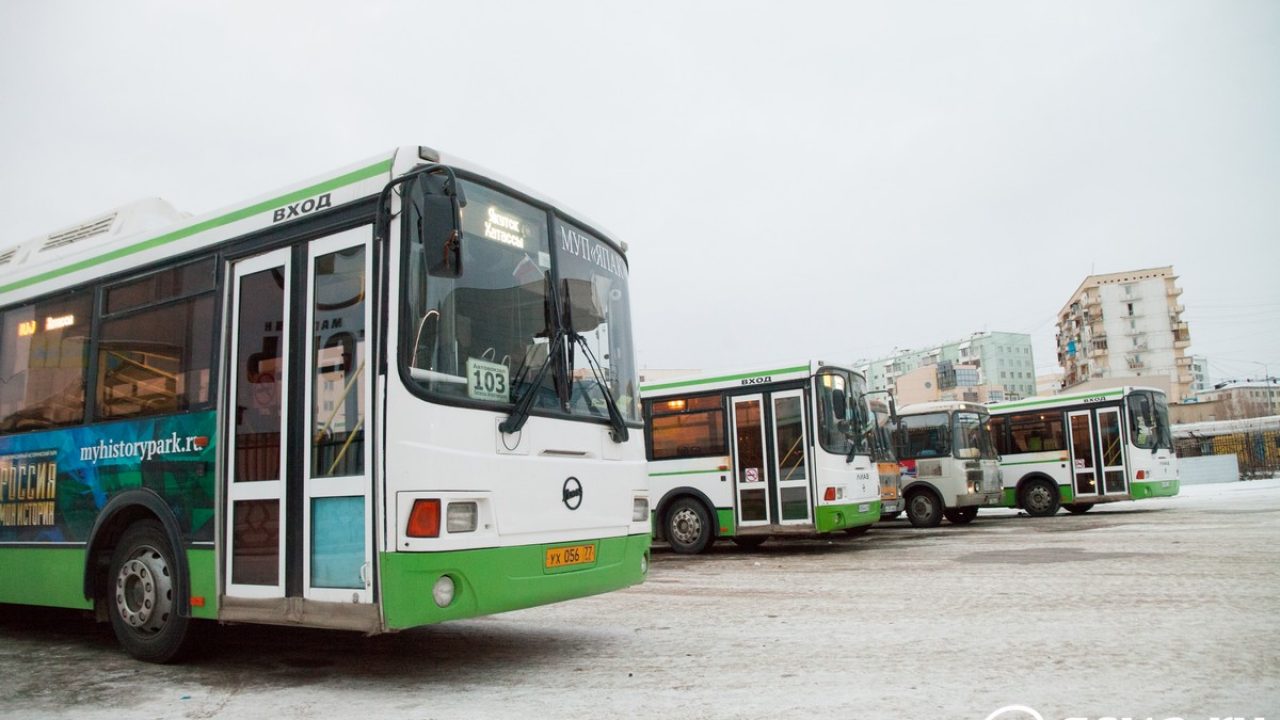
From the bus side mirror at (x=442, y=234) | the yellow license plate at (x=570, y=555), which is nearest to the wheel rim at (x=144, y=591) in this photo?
the yellow license plate at (x=570, y=555)

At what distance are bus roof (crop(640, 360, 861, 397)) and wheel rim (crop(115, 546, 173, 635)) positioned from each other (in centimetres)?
895

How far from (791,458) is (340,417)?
9.83m

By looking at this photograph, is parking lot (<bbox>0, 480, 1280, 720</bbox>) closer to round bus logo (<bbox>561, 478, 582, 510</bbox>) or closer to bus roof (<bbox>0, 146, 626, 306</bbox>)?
round bus logo (<bbox>561, 478, 582, 510</bbox>)

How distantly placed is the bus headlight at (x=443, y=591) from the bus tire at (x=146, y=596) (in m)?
2.23

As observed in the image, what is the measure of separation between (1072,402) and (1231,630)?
1610cm

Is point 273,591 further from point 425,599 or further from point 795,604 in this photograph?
point 795,604

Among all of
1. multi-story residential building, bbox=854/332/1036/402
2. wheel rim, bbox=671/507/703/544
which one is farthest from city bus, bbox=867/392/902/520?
multi-story residential building, bbox=854/332/1036/402

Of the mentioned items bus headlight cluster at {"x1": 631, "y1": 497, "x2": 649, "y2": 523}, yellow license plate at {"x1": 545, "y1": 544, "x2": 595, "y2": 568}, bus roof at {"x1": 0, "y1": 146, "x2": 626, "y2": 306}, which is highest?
bus roof at {"x1": 0, "y1": 146, "x2": 626, "y2": 306}

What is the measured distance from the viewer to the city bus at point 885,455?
16.0 meters

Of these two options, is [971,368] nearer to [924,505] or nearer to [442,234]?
[924,505]

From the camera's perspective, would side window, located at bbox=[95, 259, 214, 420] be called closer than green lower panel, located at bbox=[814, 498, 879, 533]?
Yes

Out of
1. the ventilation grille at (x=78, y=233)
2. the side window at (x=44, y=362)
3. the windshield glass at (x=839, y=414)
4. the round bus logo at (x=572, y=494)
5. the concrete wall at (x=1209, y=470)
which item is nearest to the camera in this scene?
the round bus logo at (x=572, y=494)

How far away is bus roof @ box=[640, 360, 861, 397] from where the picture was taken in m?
14.6

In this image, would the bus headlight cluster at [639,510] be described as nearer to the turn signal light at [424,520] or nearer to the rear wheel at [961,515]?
the turn signal light at [424,520]
